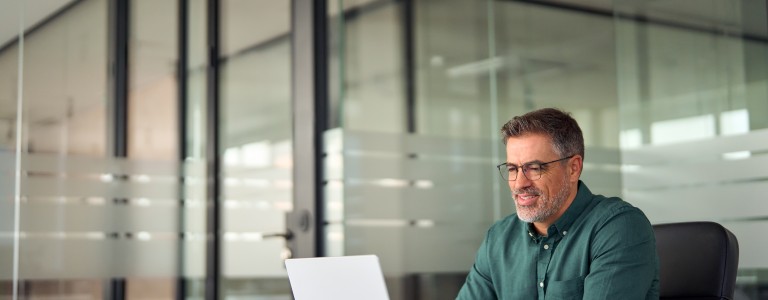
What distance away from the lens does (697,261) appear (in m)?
2.44

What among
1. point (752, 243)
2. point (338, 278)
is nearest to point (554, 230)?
point (338, 278)

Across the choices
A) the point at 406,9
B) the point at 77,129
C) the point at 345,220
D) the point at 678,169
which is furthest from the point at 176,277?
the point at 678,169

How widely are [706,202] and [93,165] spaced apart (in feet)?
10.3

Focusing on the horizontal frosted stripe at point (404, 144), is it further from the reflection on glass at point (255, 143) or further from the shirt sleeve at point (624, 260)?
the shirt sleeve at point (624, 260)

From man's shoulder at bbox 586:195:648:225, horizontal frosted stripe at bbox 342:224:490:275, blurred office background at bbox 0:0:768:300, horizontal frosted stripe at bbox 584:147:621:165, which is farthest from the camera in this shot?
horizontal frosted stripe at bbox 342:224:490:275

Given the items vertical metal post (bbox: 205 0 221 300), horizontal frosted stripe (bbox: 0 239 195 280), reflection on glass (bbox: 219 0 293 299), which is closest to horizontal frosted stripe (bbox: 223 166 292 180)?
reflection on glass (bbox: 219 0 293 299)

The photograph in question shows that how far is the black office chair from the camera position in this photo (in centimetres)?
239

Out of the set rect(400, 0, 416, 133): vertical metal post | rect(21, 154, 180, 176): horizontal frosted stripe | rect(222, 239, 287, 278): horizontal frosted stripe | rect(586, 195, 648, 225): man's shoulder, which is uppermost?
rect(400, 0, 416, 133): vertical metal post

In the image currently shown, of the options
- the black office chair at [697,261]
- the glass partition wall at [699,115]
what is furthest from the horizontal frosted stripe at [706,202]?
the black office chair at [697,261]

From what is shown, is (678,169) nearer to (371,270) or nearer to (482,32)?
(482,32)

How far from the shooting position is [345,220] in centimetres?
422

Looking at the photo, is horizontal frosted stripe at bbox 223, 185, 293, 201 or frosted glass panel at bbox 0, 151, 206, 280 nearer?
frosted glass panel at bbox 0, 151, 206, 280

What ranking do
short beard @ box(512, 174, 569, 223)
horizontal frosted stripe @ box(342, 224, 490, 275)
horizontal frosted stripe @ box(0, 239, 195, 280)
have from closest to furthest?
short beard @ box(512, 174, 569, 223) → horizontal frosted stripe @ box(342, 224, 490, 275) → horizontal frosted stripe @ box(0, 239, 195, 280)

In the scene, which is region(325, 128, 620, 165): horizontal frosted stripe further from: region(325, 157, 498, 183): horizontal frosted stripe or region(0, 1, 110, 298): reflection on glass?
region(0, 1, 110, 298): reflection on glass
